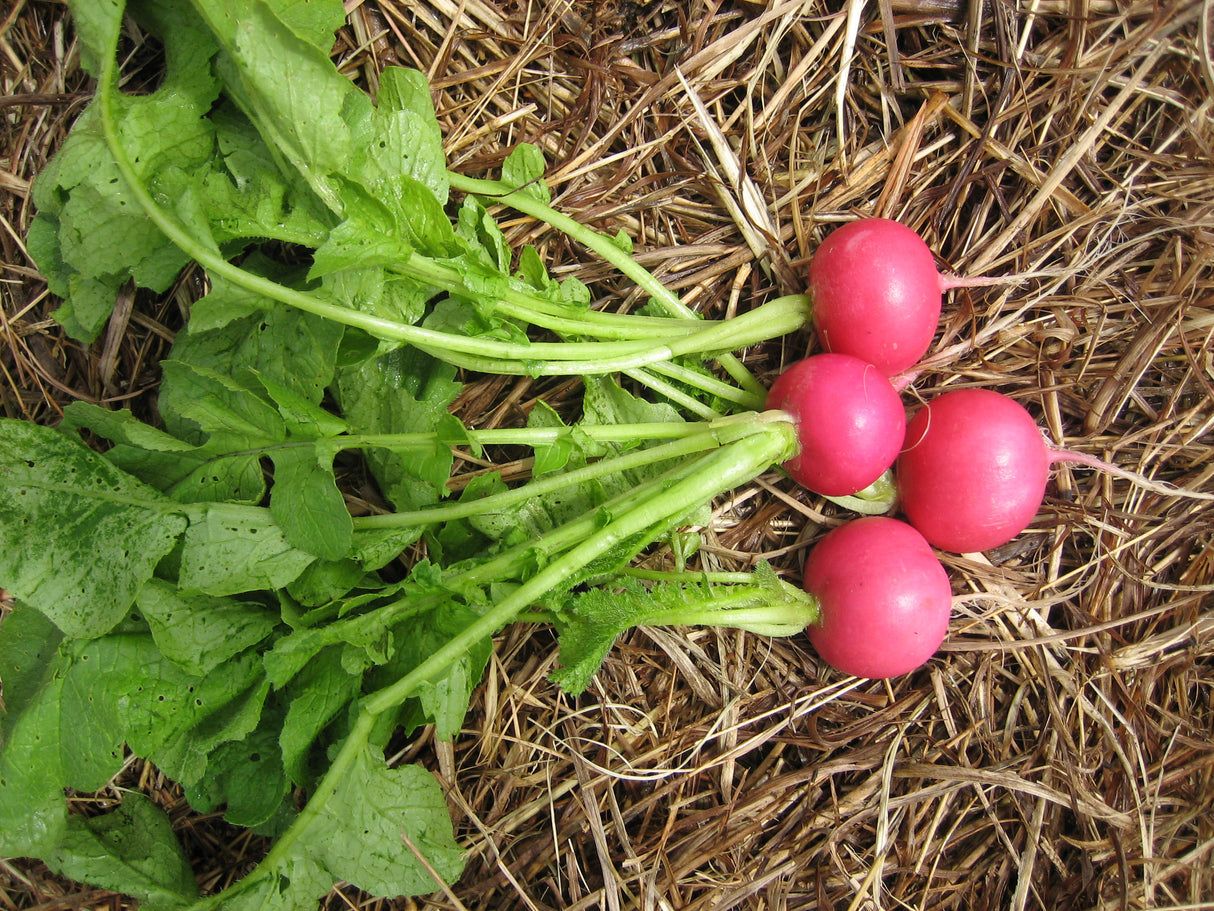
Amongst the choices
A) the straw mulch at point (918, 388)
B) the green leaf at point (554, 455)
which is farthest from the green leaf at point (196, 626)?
the green leaf at point (554, 455)

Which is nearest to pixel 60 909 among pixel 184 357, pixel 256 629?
pixel 256 629

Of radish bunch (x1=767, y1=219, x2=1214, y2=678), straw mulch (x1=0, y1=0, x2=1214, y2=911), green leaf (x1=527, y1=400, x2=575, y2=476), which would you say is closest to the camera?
green leaf (x1=527, y1=400, x2=575, y2=476)

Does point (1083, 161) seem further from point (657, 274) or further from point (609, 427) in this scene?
point (609, 427)

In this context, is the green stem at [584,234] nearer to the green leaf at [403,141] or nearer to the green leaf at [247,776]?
the green leaf at [403,141]

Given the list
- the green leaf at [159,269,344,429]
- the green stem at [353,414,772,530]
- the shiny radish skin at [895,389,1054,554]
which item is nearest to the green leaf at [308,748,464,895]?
the green stem at [353,414,772,530]

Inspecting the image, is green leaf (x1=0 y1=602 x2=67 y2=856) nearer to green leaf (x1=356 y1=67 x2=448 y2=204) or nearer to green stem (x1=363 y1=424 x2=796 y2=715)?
green stem (x1=363 y1=424 x2=796 y2=715)

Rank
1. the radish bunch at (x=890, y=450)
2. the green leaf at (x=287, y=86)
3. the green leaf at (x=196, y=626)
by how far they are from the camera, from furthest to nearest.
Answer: the radish bunch at (x=890, y=450) < the green leaf at (x=196, y=626) < the green leaf at (x=287, y=86)
